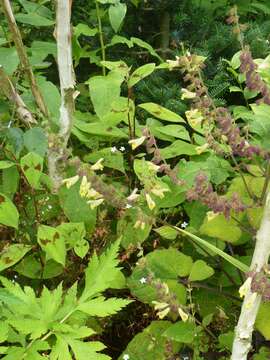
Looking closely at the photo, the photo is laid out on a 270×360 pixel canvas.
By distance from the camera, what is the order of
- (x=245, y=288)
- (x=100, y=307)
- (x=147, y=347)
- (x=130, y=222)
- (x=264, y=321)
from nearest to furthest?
(x=245, y=288) < (x=100, y=307) < (x=264, y=321) < (x=147, y=347) < (x=130, y=222)

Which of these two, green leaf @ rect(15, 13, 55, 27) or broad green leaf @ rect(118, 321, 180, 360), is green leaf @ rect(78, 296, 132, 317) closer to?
broad green leaf @ rect(118, 321, 180, 360)

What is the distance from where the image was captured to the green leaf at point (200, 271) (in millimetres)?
1599

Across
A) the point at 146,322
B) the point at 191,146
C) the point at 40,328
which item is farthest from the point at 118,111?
the point at 40,328

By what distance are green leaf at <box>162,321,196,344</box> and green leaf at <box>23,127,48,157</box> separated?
60cm

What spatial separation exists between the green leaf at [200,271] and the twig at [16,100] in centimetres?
73

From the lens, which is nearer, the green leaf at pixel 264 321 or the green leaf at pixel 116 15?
the green leaf at pixel 264 321

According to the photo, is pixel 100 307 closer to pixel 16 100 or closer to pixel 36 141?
pixel 36 141

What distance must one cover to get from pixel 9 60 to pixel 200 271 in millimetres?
882

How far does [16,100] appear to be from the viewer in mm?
1964

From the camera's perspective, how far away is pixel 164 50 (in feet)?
8.29

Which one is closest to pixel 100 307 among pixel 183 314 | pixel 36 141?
pixel 183 314

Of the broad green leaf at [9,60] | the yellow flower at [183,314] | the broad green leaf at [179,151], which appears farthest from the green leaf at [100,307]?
the broad green leaf at [9,60]

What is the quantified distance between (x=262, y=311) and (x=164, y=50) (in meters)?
1.32

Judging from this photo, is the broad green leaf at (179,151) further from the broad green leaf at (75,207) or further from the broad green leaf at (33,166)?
the broad green leaf at (33,166)
